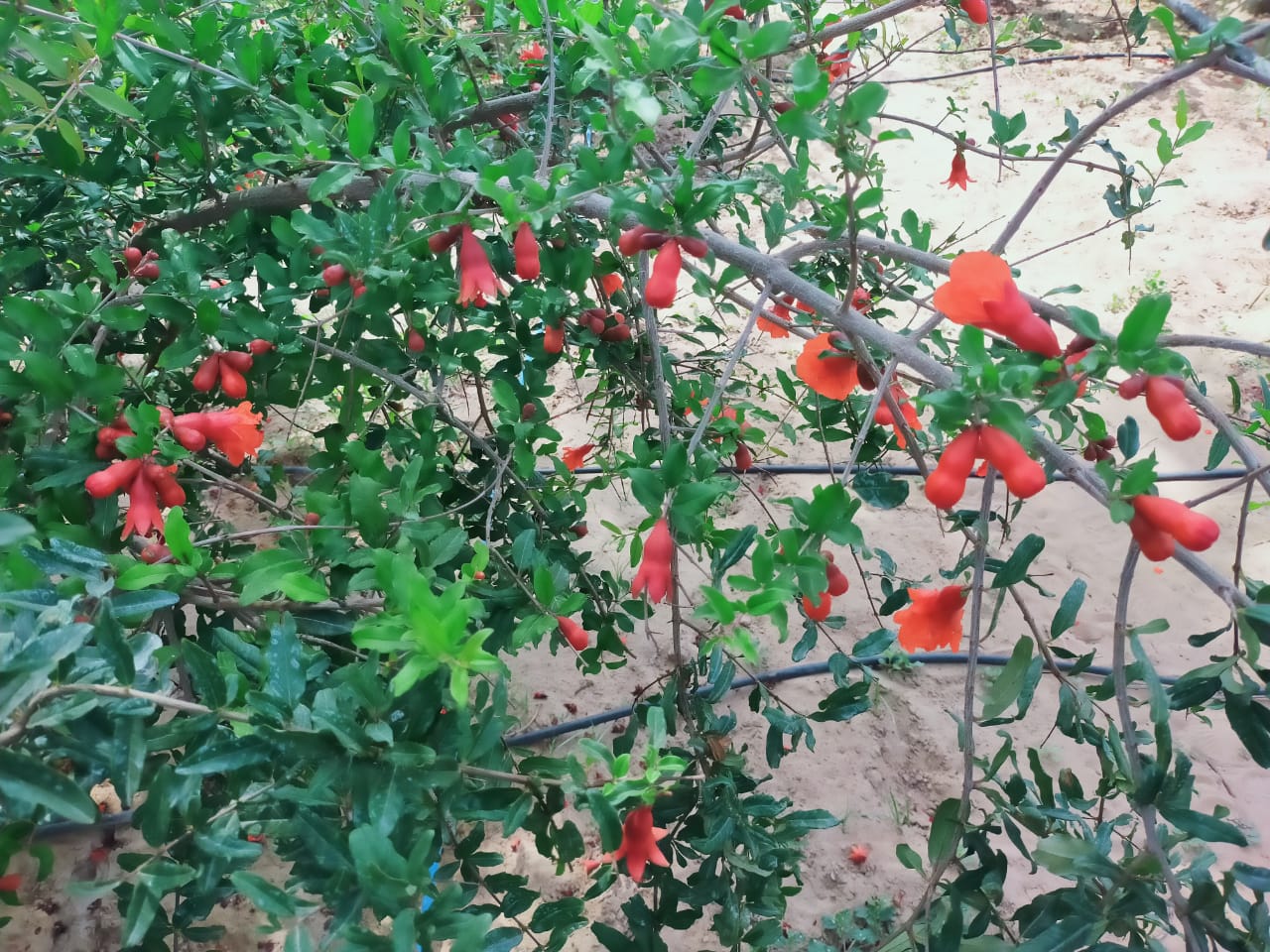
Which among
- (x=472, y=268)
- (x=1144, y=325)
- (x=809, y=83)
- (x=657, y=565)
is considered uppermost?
(x=809, y=83)

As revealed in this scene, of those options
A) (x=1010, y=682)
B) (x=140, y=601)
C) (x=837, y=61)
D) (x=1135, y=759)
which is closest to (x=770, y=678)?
(x=1010, y=682)

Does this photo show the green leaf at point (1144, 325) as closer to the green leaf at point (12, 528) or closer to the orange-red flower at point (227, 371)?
the green leaf at point (12, 528)

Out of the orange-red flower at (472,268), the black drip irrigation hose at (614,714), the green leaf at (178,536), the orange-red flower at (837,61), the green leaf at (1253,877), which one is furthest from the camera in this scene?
the black drip irrigation hose at (614,714)

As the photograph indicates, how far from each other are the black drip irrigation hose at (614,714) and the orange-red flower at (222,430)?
0.91 meters

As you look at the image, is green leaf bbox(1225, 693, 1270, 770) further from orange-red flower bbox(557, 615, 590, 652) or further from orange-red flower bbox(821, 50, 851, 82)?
orange-red flower bbox(821, 50, 851, 82)

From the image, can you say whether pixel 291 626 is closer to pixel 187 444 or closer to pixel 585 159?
pixel 187 444

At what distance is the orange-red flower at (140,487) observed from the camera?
102 centimetres

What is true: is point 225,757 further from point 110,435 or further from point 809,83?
point 809,83

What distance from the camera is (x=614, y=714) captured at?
7.20 feet

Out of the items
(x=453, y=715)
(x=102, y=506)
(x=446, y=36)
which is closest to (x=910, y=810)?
(x=453, y=715)

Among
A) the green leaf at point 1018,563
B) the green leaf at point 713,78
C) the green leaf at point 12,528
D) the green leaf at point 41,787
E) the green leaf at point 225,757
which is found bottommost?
the green leaf at point 225,757

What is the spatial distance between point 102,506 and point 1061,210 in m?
4.84

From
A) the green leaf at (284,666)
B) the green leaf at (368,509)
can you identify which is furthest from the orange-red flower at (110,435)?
the green leaf at (284,666)

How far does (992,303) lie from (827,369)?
16.0 inches
